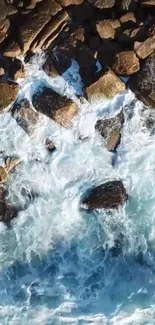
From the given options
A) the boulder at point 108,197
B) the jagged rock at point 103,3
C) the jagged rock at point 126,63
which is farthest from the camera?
the boulder at point 108,197

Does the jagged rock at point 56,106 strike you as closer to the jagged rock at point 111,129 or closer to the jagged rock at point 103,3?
the jagged rock at point 111,129

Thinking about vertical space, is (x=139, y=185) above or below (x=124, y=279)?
above

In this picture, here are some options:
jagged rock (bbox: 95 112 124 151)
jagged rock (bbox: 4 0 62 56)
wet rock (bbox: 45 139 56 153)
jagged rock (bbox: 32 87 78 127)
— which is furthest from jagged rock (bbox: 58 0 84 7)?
wet rock (bbox: 45 139 56 153)

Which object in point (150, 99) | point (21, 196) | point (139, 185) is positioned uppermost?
point (150, 99)

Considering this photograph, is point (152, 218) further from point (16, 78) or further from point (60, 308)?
point (16, 78)

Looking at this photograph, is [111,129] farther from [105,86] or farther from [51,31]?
[51,31]

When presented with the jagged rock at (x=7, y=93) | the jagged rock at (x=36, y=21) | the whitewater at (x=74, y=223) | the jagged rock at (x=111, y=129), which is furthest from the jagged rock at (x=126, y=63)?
the jagged rock at (x=7, y=93)

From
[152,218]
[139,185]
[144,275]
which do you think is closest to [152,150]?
[139,185]
